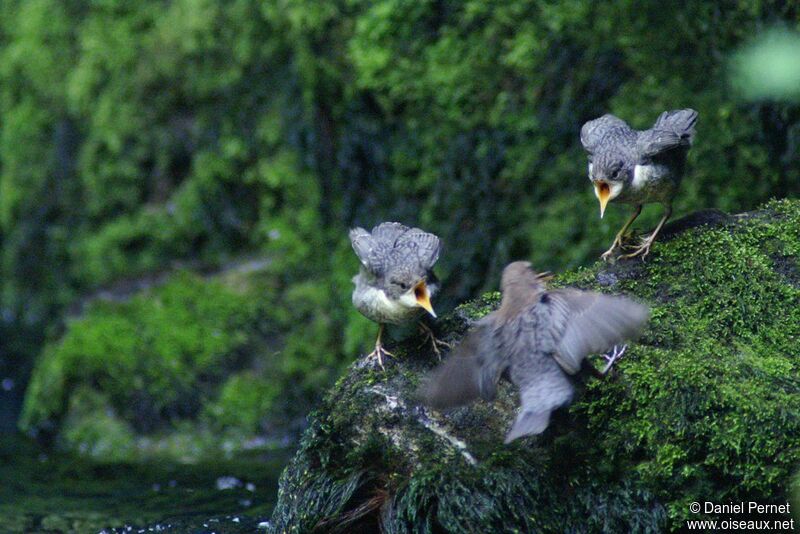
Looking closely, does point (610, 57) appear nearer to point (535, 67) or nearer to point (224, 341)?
point (535, 67)

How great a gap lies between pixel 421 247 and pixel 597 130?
120cm

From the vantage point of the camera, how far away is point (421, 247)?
4441mm

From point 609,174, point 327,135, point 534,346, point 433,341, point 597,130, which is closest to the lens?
point 534,346

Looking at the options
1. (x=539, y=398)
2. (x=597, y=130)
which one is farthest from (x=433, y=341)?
(x=597, y=130)

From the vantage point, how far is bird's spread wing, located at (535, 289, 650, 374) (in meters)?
3.68

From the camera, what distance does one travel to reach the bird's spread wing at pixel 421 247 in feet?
14.4

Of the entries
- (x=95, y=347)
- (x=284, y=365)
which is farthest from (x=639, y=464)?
(x=95, y=347)

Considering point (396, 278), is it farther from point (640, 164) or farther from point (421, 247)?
point (640, 164)

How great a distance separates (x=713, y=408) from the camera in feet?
12.5

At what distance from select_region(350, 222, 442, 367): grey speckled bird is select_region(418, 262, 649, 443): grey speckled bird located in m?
0.33

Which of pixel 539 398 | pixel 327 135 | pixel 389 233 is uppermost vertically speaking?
pixel 327 135

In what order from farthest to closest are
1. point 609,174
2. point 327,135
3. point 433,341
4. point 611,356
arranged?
point 327,135
point 609,174
point 433,341
point 611,356

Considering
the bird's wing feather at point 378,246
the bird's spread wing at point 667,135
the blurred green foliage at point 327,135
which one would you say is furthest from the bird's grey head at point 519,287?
the blurred green foliage at point 327,135

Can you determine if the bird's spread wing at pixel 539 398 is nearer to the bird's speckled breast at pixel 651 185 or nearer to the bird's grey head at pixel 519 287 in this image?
the bird's grey head at pixel 519 287
